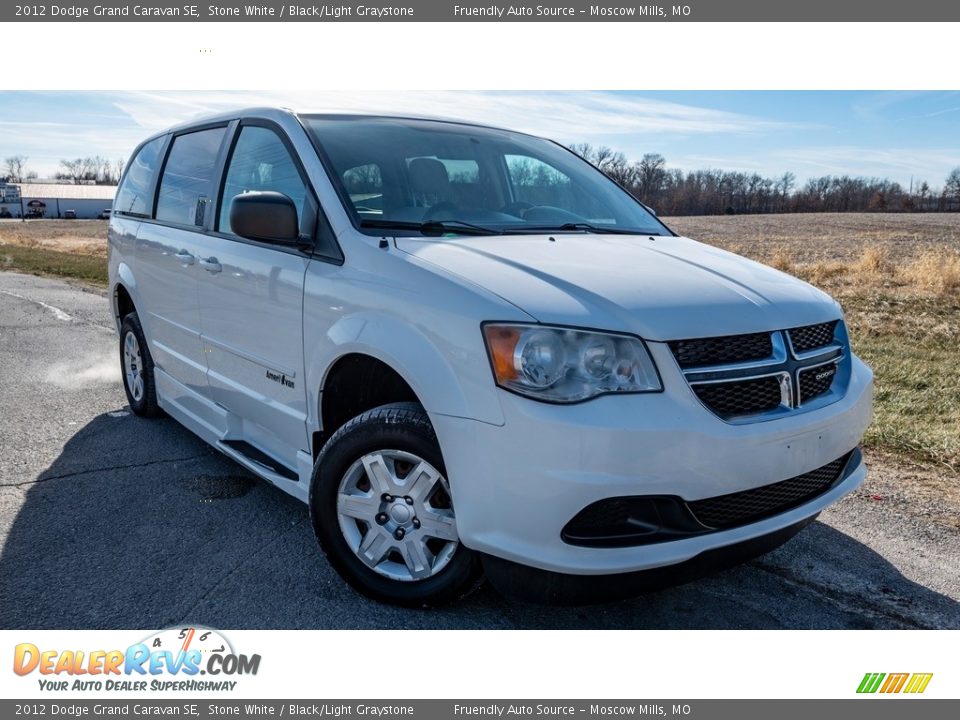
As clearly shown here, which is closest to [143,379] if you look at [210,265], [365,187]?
[210,265]

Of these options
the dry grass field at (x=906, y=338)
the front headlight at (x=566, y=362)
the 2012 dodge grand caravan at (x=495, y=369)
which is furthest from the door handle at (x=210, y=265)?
the dry grass field at (x=906, y=338)

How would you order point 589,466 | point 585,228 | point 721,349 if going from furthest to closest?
point 585,228, point 721,349, point 589,466

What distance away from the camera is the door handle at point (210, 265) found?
3957 millimetres

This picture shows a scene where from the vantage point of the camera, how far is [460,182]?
12.2 feet

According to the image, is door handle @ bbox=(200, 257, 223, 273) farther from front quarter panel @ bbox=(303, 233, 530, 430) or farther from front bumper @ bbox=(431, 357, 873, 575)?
front bumper @ bbox=(431, 357, 873, 575)

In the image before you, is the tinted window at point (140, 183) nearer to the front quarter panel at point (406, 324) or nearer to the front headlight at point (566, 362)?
the front quarter panel at point (406, 324)

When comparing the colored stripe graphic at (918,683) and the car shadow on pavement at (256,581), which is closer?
the colored stripe graphic at (918,683)

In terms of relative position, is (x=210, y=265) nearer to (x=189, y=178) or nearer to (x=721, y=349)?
(x=189, y=178)

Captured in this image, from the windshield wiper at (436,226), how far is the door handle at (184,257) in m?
1.51

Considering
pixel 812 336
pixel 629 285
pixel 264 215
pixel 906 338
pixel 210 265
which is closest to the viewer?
pixel 629 285

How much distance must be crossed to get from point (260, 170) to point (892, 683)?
10.9ft

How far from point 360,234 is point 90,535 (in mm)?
1896

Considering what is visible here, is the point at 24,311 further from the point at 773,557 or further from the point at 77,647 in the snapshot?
the point at 773,557

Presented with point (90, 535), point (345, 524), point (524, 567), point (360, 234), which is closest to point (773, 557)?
point (524, 567)
